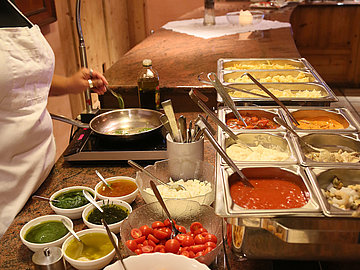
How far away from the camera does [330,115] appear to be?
5.52 ft

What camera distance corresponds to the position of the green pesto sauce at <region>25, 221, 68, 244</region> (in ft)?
3.70

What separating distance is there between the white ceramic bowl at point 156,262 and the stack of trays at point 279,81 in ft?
3.25

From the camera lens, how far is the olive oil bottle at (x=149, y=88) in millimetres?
1967

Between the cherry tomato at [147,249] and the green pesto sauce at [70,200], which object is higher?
the cherry tomato at [147,249]

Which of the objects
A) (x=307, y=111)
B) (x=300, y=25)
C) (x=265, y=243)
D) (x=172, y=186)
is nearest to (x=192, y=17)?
(x=300, y=25)

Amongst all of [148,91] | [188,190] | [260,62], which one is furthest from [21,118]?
[260,62]

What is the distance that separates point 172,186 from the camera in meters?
1.27

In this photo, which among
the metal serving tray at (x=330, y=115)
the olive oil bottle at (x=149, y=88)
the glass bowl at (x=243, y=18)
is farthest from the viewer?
the glass bowl at (x=243, y=18)

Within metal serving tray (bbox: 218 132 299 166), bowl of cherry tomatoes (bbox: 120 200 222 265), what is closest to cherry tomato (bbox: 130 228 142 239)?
bowl of cherry tomatoes (bbox: 120 200 222 265)

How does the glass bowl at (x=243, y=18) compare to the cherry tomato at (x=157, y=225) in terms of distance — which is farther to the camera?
the glass bowl at (x=243, y=18)

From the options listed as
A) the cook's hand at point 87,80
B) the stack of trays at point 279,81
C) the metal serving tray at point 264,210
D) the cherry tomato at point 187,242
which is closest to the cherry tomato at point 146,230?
the cherry tomato at point 187,242

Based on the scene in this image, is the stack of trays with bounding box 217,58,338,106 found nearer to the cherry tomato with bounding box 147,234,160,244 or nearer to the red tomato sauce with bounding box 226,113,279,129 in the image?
the red tomato sauce with bounding box 226,113,279,129

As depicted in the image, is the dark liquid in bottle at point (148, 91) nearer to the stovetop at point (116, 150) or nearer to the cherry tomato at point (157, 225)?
the stovetop at point (116, 150)

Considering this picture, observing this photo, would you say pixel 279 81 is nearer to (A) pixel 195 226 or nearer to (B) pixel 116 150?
(B) pixel 116 150
